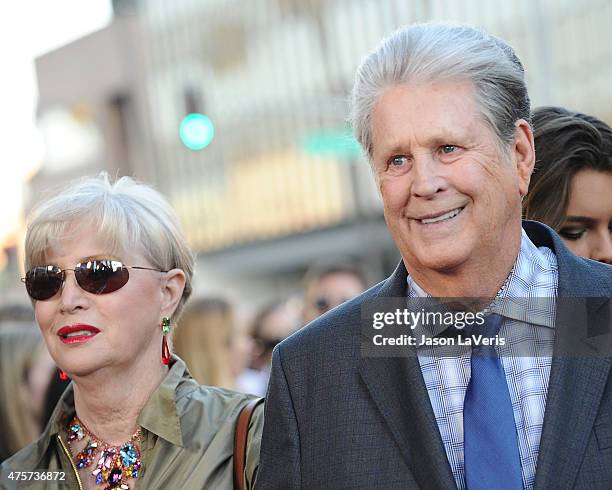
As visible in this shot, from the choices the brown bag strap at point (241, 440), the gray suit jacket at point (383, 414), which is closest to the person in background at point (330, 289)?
the brown bag strap at point (241, 440)

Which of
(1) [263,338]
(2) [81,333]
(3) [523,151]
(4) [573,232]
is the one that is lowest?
(1) [263,338]

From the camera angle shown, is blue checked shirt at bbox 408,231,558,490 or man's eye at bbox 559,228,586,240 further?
man's eye at bbox 559,228,586,240

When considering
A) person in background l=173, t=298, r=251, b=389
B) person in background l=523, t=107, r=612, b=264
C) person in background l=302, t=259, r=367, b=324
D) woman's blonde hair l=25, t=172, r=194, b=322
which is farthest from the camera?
person in background l=302, t=259, r=367, b=324

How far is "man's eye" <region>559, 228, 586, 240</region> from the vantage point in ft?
12.7

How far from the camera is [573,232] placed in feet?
12.7

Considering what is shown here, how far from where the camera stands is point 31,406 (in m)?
5.80

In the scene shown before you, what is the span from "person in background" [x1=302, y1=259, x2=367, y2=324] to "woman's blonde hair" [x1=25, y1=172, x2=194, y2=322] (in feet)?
11.3

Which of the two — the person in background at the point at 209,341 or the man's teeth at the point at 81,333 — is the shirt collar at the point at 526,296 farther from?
the person in background at the point at 209,341

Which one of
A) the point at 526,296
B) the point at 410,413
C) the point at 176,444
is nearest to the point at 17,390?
the point at 176,444

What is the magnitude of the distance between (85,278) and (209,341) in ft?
8.81

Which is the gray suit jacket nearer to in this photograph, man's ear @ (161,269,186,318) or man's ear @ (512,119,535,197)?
man's ear @ (512,119,535,197)

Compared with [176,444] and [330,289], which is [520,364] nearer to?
[176,444]

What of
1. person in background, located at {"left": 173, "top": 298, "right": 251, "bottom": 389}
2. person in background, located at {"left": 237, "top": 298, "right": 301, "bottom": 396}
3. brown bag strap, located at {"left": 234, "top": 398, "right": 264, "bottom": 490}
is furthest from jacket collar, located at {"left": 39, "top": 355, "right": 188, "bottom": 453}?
person in background, located at {"left": 237, "top": 298, "right": 301, "bottom": 396}

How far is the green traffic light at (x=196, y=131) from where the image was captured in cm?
1466
